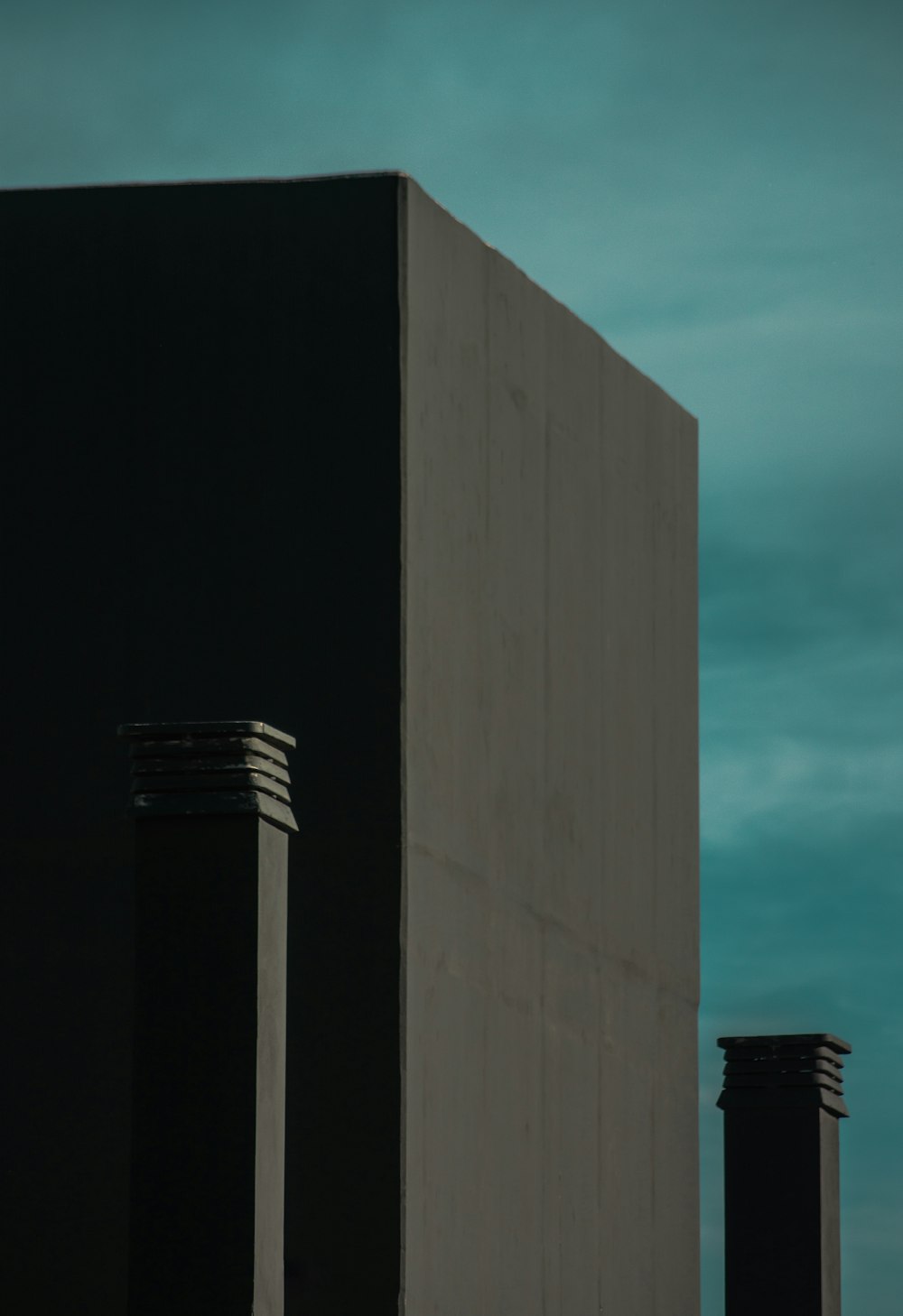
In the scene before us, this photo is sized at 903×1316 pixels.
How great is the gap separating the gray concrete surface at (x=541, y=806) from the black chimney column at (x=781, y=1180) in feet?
2.35

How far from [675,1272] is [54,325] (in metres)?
6.91

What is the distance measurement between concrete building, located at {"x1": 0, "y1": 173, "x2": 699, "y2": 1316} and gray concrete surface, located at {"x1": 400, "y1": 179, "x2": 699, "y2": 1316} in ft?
0.11

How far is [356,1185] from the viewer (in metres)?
11.6

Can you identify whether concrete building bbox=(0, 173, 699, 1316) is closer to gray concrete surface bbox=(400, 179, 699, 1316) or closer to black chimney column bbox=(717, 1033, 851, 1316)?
gray concrete surface bbox=(400, 179, 699, 1316)

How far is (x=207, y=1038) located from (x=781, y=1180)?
7.40m

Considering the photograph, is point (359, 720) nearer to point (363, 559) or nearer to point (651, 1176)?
point (363, 559)

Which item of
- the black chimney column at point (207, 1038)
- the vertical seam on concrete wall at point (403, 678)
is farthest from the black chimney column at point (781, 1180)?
the black chimney column at point (207, 1038)

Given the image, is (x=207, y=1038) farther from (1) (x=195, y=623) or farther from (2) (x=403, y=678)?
(1) (x=195, y=623)

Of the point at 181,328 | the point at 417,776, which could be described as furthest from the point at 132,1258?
the point at 181,328

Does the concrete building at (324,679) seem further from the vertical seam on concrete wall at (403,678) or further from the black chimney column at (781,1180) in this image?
the black chimney column at (781,1180)

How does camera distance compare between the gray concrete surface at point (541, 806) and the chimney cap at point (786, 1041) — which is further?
the chimney cap at point (786, 1041)

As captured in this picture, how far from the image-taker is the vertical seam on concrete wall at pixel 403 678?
11.5 meters

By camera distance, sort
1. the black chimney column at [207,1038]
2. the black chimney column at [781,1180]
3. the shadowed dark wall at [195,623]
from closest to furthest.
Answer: the black chimney column at [207,1038]
the shadowed dark wall at [195,623]
the black chimney column at [781,1180]

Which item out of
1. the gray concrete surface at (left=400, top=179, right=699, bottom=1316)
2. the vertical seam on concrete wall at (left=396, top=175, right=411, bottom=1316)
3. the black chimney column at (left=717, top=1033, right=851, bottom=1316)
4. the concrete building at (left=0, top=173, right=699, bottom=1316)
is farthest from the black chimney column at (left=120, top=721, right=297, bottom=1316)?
the black chimney column at (left=717, top=1033, right=851, bottom=1316)
